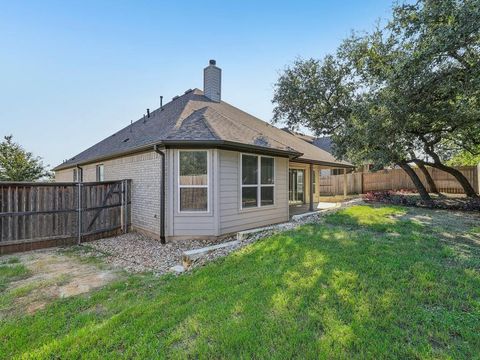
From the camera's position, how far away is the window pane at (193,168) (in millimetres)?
7340

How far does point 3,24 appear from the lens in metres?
7.03

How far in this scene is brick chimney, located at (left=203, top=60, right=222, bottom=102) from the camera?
12.0 metres

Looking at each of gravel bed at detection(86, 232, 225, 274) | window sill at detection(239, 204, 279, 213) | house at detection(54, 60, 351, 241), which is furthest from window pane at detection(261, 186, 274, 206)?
gravel bed at detection(86, 232, 225, 274)

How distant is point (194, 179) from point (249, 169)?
1.96 metres

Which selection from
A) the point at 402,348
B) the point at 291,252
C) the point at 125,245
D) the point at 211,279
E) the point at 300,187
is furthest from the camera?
the point at 300,187

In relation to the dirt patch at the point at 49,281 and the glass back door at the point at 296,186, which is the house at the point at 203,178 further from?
the glass back door at the point at 296,186

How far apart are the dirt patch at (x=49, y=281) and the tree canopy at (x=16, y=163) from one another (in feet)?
68.4

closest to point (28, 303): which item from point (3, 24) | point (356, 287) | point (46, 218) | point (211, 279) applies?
point (211, 279)

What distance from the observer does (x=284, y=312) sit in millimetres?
2824

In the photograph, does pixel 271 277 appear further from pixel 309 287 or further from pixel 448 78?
pixel 448 78

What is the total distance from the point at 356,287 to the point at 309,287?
0.61 m

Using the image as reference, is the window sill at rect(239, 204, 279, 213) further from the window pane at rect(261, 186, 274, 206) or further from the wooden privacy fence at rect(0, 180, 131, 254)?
the wooden privacy fence at rect(0, 180, 131, 254)

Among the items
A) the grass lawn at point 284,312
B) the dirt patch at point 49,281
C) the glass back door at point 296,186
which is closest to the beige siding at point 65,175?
the dirt patch at point 49,281

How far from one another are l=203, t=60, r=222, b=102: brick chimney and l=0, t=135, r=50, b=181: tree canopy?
20.3 metres
